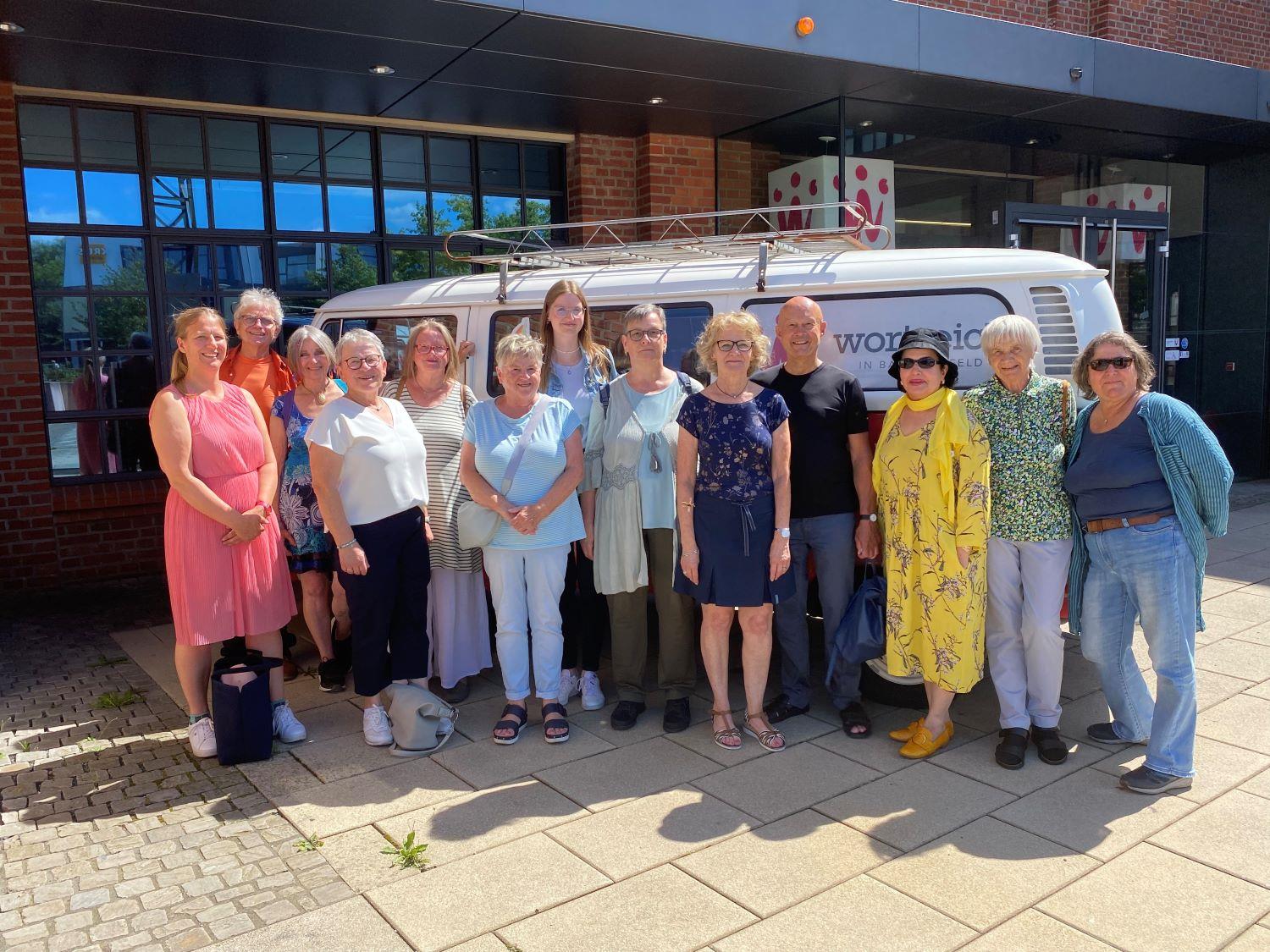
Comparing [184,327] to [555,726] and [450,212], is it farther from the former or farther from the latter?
[450,212]

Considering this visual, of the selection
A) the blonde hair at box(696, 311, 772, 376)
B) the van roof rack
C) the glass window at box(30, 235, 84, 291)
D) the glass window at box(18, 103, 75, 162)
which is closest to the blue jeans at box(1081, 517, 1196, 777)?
the blonde hair at box(696, 311, 772, 376)

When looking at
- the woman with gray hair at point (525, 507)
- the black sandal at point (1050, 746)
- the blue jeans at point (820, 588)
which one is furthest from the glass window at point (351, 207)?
the black sandal at point (1050, 746)

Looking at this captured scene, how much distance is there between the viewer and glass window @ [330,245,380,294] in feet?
26.3

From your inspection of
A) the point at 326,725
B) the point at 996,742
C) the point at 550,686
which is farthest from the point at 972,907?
the point at 326,725

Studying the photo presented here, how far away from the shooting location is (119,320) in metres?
7.21

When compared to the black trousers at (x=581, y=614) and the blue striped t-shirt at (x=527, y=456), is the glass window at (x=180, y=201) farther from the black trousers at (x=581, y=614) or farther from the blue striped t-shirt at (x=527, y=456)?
the black trousers at (x=581, y=614)

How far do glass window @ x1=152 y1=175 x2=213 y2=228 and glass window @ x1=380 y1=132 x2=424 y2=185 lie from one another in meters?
1.47

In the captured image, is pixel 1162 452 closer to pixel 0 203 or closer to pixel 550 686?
pixel 550 686

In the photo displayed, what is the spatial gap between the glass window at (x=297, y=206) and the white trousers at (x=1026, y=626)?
6201 millimetres

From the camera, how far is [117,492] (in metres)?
7.08

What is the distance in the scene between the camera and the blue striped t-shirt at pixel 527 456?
4.00m

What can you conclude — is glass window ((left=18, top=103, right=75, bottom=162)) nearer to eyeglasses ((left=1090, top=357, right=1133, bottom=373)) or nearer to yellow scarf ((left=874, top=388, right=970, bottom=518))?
yellow scarf ((left=874, top=388, right=970, bottom=518))

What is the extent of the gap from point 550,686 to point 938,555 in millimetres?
1739

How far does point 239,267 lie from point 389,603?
467 centimetres
